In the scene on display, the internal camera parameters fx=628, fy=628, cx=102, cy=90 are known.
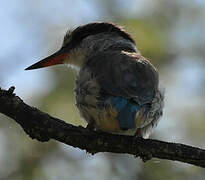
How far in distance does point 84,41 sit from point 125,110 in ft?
6.03

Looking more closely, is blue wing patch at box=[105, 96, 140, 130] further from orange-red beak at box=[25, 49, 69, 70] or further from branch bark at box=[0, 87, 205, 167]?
orange-red beak at box=[25, 49, 69, 70]

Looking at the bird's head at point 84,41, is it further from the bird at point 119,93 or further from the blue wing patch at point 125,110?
the blue wing patch at point 125,110

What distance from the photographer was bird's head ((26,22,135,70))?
20.4 ft

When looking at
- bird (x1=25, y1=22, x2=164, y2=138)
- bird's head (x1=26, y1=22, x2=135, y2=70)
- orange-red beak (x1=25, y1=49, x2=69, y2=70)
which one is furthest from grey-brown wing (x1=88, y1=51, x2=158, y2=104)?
orange-red beak (x1=25, y1=49, x2=69, y2=70)

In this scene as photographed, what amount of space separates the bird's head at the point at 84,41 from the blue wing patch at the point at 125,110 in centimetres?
154

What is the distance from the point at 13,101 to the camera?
176 inches

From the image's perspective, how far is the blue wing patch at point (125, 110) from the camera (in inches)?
180

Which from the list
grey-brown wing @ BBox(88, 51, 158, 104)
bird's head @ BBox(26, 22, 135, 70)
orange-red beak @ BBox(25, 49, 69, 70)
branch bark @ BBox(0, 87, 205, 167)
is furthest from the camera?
orange-red beak @ BBox(25, 49, 69, 70)

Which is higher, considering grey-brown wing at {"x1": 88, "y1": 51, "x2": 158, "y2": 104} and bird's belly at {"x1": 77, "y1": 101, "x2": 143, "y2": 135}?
grey-brown wing at {"x1": 88, "y1": 51, "x2": 158, "y2": 104}

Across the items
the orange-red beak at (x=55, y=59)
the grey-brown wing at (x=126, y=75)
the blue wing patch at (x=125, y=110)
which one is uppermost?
the orange-red beak at (x=55, y=59)

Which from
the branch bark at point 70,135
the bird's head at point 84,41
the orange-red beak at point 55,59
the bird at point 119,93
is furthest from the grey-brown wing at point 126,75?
the orange-red beak at point 55,59

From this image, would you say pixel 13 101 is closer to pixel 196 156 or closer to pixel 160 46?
pixel 196 156

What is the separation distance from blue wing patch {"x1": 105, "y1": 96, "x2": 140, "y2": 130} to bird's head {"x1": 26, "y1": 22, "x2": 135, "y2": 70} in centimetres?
154

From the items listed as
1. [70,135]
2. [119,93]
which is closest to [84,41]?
[119,93]
